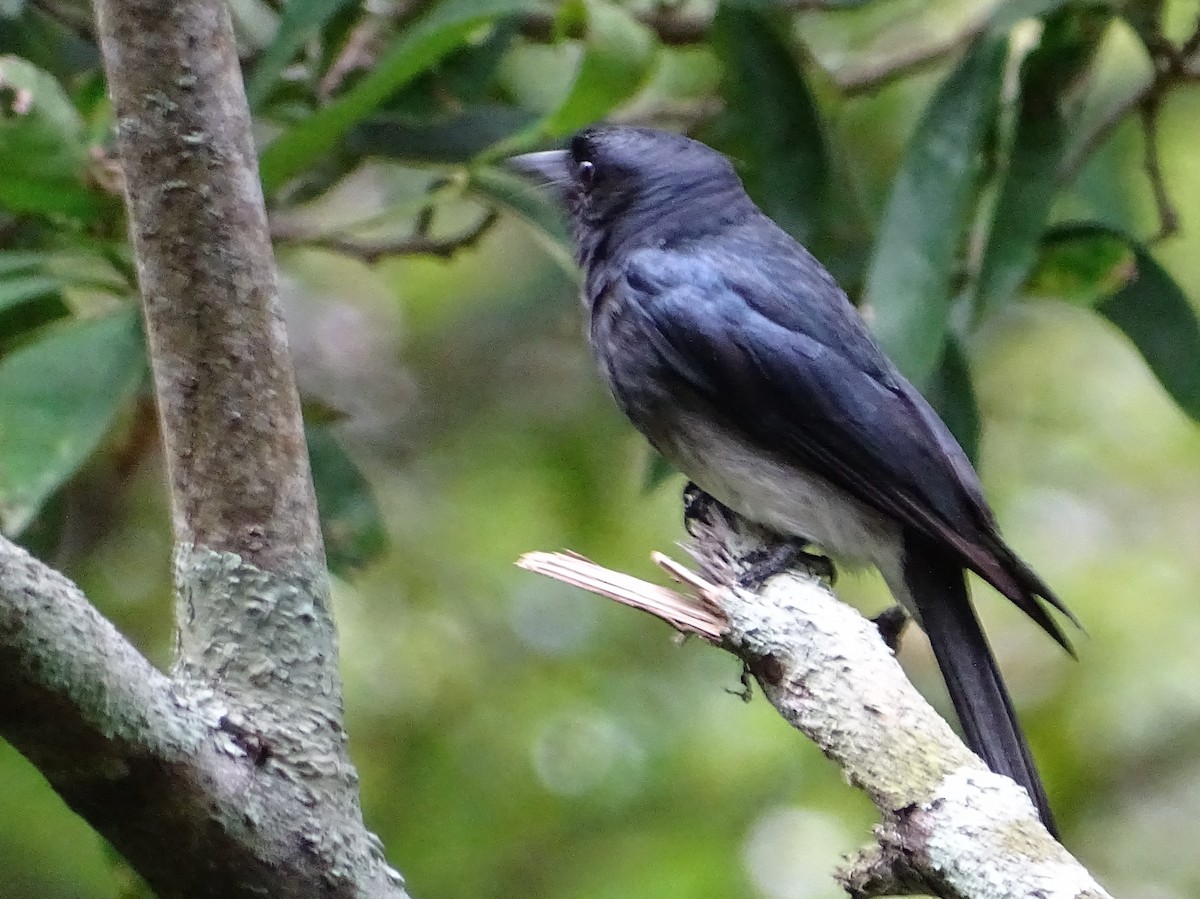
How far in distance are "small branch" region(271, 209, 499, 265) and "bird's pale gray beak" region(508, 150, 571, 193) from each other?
0.30 ft

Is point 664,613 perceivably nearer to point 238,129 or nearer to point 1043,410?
point 238,129

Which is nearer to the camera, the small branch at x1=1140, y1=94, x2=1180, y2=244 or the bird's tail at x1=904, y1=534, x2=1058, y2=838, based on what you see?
the bird's tail at x1=904, y1=534, x2=1058, y2=838

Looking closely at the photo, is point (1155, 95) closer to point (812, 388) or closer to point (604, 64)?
point (812, 388)

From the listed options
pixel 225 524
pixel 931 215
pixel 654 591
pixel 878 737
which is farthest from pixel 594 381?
pixel 878 737

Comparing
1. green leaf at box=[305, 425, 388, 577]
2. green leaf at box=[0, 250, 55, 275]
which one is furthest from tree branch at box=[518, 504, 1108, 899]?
green leaf at box=[0, 250, 55, 275]

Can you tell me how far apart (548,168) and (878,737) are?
1473mm

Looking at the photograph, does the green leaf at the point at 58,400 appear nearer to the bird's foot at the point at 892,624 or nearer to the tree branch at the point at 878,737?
the tree branch at the point at 878,737

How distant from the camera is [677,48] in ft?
9.82

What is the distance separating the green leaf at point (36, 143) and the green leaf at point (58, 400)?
0.19 m

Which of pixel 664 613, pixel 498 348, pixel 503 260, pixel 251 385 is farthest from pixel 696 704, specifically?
pixel 251 385

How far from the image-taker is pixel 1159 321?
8.34 feet

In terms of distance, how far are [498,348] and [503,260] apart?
32 centimetres

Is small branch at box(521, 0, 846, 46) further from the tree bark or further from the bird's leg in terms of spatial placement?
the tree bark

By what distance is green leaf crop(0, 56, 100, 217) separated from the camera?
6.68 ft
